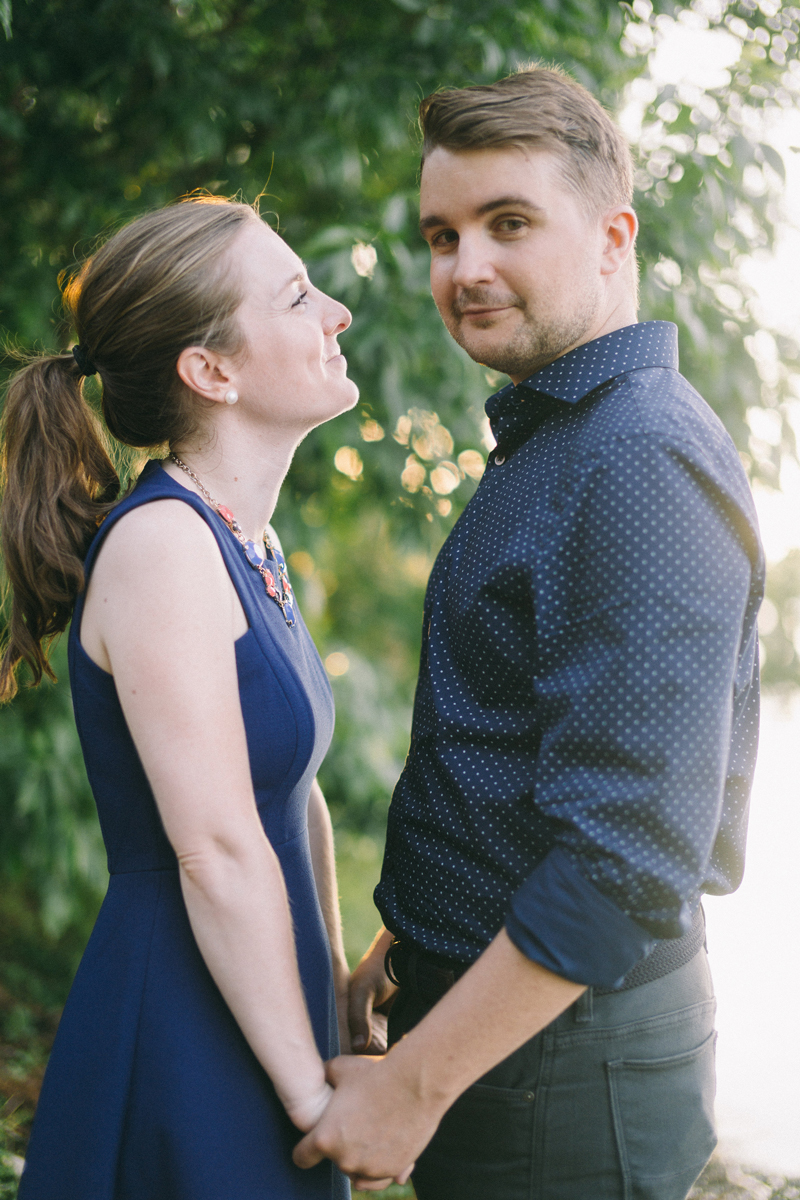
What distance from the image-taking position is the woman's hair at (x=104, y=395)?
1.54 metres

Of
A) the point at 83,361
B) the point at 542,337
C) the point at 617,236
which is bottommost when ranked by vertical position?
the point at 83,361

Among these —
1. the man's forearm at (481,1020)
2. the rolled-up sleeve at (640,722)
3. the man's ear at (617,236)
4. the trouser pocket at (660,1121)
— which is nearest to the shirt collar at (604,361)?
the man's ear at (617,236)

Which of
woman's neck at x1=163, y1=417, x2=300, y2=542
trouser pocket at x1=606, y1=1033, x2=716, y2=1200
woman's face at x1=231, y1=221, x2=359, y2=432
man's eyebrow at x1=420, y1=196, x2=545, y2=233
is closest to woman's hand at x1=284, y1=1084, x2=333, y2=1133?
trouser pocket at x1=606, y1=1033, x2=716, y2=1200

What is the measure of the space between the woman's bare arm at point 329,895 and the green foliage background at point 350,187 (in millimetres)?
1138

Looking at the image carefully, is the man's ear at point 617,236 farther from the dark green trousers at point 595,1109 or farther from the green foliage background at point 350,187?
the dark green trousers at point 595,1109

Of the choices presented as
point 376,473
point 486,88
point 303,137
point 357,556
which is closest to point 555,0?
point 303,137

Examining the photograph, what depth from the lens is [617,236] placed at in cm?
150

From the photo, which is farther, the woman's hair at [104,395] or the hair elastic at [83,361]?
the hair elastic at [83,361]

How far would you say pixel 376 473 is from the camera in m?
2.96

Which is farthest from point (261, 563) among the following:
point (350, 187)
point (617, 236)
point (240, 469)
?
point (350, 187)

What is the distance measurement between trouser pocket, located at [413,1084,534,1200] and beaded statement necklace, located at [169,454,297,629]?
82cm

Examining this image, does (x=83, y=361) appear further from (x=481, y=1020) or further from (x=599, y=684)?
(x=481, y=1020)

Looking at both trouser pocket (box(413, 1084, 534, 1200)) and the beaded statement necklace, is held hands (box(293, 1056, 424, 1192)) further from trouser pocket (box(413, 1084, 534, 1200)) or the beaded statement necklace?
the beaded statement necklace

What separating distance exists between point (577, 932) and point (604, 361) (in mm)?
813
